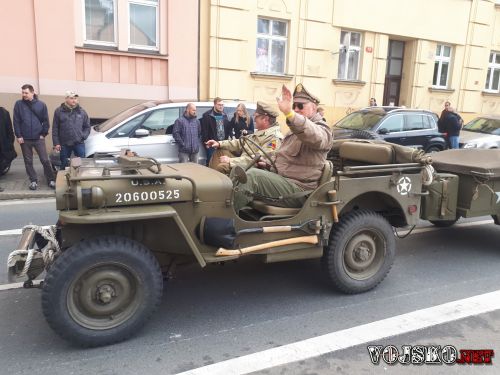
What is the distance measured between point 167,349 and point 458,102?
1795cm

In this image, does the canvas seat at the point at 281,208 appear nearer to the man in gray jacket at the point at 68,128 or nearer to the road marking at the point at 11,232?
the road marking at the point at 11,232

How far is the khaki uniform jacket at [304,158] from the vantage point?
385 centimetres

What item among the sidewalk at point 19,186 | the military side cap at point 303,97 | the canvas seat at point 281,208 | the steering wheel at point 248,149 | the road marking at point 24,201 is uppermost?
the military side cap at point 303,97

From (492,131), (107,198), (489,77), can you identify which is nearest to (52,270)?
(107,198)

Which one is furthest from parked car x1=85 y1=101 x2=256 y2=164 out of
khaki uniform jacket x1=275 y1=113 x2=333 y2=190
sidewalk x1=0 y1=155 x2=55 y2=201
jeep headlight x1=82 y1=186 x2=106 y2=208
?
jeep headlight x1=82 y1=186 x2=106 y2=208

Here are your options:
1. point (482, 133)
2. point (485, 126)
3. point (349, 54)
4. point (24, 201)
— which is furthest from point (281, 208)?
point (349, 54)

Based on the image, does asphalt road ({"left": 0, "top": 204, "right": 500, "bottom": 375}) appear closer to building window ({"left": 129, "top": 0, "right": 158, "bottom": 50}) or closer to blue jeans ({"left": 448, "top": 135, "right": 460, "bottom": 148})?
blue jeans ({"left": 448, "top": 135, "right": 460, "bottom": 148})

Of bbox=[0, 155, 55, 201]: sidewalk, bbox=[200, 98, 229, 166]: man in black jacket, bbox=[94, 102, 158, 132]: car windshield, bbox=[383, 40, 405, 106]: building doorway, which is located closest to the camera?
bbox=[0, 155, 55, 201]: sidewalk

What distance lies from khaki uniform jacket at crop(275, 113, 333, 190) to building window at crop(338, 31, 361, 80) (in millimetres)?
12156

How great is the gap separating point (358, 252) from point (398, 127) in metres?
7.93

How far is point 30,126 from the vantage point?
329 inches

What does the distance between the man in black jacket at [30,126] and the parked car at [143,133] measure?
83 centimetres

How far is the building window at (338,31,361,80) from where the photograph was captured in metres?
15.4

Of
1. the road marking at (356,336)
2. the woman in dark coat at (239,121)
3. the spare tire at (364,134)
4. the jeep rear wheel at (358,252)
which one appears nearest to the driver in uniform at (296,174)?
the jeep rear wheel at (358,252)
